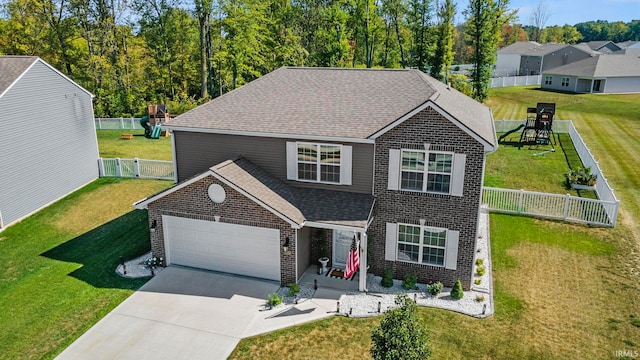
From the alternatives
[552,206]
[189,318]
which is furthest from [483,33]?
[189,318]

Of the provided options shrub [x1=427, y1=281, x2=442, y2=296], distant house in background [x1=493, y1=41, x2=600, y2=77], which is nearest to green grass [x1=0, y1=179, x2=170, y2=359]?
shrub [x1=427, y1=281, x2=442, y2=296]

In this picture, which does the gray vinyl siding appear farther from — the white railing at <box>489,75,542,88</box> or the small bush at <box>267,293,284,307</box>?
the white railing at <box>489,75,542,88</box>

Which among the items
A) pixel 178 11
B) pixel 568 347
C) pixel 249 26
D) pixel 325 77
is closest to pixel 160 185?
pixel 325 77

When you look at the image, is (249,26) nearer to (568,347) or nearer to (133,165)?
(133,165)

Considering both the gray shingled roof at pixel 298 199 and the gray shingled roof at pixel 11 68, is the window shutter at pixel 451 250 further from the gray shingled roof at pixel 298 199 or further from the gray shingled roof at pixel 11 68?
the gray shingled roof at pixel 11 68

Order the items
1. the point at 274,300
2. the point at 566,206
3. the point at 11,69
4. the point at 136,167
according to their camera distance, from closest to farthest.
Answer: the point at 274,300
the point at 566,206
the point at 11,69
the point at 136,167

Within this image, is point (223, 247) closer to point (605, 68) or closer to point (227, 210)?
point (227, 210)
